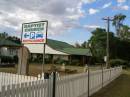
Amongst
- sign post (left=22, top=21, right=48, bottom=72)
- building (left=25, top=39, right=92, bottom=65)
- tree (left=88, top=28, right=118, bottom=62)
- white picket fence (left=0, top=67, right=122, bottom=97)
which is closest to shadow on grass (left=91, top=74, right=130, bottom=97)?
white picket fence (left=0, top=67, right=122, bottom=97)

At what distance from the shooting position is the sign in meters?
12.5

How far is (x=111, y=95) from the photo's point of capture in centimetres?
1349

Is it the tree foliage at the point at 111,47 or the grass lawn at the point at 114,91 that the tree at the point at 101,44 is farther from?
the grass lawn at the point at 114,91

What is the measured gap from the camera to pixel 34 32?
42.8 feet

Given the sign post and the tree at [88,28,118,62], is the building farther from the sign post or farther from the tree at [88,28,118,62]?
the sign post

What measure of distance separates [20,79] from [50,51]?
2210 inches

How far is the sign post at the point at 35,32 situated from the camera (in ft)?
41.0

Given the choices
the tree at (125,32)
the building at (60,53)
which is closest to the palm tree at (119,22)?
the tree at (125,32)

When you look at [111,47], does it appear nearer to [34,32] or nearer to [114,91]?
[114,91]

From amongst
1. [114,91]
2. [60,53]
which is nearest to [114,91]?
[114,91]

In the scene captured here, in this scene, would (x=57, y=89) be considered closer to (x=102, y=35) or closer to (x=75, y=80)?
(x=75, y=80)

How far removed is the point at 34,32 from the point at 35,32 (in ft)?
0.30

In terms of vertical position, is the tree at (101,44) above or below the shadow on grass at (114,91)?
above

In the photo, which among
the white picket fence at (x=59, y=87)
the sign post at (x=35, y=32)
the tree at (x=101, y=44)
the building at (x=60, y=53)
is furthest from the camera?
the tree at (x=101, y=44)
